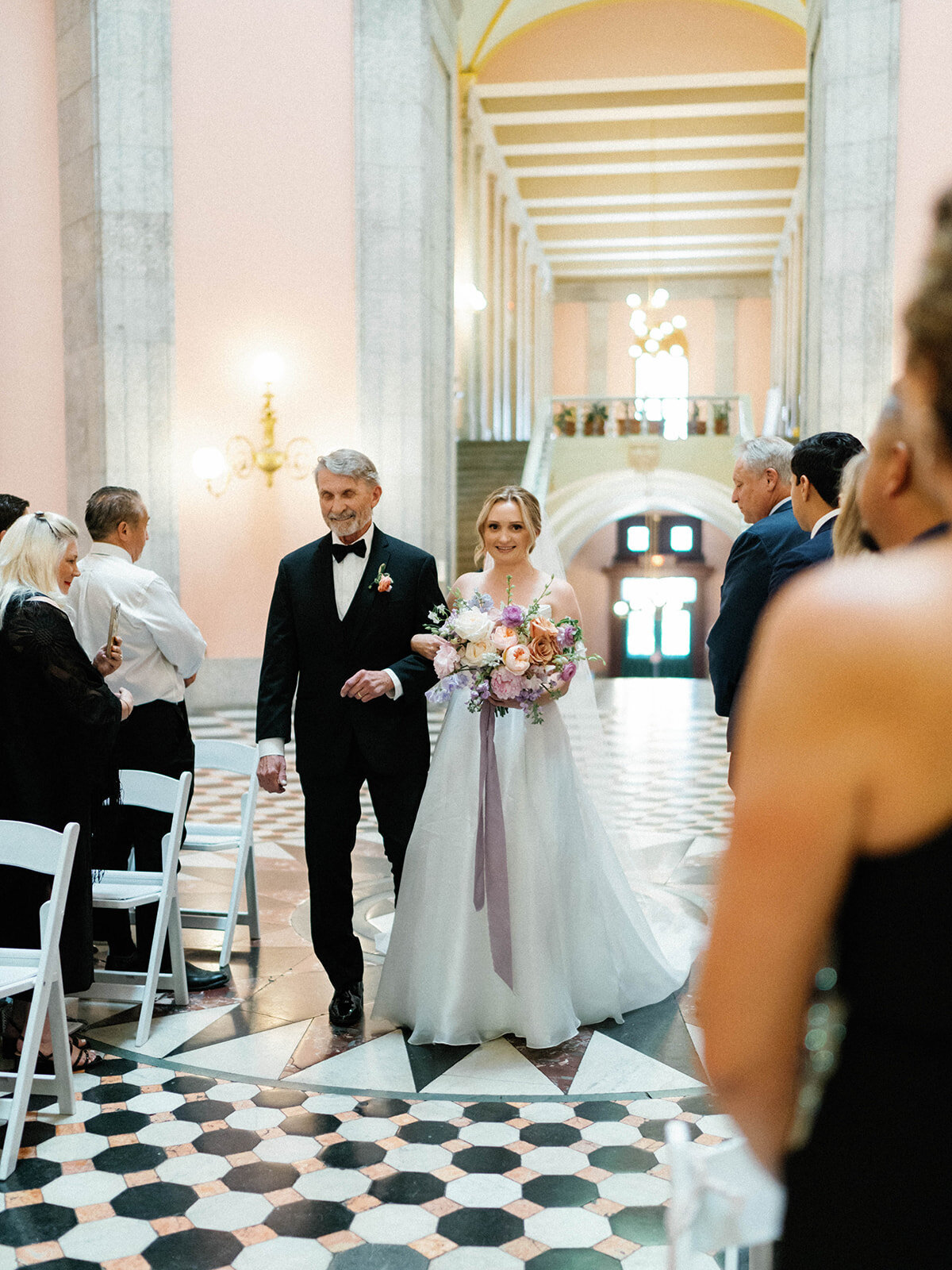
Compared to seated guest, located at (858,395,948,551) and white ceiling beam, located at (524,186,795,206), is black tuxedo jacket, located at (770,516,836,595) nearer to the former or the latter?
seated guest, located at (858,395,948,551)

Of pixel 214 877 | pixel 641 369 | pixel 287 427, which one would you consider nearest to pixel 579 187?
pixel 641 369

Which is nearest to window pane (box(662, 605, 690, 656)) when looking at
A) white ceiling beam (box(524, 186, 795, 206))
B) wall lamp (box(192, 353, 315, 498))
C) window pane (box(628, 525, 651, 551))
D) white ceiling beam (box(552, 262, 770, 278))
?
window pane (box(628, 525, 651, 551))

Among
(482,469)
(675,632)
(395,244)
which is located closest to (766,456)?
(395,244)

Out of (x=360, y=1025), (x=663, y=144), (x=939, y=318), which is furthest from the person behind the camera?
(x=663, y=144)

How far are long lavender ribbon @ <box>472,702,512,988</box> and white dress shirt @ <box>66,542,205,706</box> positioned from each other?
1.32 m

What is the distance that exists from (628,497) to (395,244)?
1158 centimetres

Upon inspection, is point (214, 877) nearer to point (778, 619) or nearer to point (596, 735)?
point (596, 735)

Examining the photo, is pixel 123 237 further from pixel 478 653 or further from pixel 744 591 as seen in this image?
pixel 744 591

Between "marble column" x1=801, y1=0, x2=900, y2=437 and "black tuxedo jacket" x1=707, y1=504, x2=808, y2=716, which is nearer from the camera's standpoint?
"black tuxedo jacket" x1=707, y1=504, x2=808, y2=716

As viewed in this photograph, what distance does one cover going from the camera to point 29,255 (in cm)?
1243

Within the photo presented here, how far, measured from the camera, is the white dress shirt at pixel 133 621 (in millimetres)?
4789

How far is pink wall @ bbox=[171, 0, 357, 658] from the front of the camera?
1230 cm

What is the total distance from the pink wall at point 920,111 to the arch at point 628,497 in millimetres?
9792

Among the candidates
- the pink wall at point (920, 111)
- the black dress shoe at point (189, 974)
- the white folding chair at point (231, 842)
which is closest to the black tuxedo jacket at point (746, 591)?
the white folding chair at point (231, 842)
